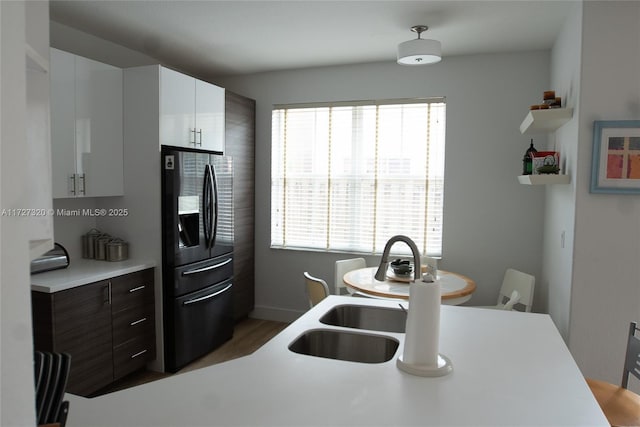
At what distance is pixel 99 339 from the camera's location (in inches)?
115

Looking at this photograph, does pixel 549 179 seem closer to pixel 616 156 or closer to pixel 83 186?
pixel 616 156

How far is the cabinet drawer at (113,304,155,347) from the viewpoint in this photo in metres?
3.07

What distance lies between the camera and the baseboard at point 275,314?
468 cm

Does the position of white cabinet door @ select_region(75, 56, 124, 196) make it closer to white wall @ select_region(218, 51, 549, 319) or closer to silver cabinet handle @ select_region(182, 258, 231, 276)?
silver cabinet handle @ select_region(182, 258, 231, 276)

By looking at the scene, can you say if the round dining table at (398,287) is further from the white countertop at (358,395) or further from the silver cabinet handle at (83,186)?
the silver cabinet handle at (83,186)

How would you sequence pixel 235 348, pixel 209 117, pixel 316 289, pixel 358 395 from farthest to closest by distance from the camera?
pixel 235 348 < pixel 209 117 < pixel 316 289 < pixel 358 395

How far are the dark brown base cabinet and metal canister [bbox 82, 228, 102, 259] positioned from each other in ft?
1.66

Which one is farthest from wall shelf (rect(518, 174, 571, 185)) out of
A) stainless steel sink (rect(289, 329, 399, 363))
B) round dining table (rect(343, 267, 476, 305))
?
stainless steel sink (rect(289, 329, 399, 363))

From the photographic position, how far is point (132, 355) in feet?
10.5

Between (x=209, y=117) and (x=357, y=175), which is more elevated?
(x=209, y=117)

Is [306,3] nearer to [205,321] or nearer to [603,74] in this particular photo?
[603,74]

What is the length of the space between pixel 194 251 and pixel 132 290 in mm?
543

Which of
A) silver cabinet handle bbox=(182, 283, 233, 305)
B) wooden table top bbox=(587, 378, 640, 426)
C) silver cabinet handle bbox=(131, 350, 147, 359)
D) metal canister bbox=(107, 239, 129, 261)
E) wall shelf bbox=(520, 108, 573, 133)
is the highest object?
wall shelf bbox=(520, 108, 573, 133)

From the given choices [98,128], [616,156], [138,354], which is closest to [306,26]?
[98,128]
